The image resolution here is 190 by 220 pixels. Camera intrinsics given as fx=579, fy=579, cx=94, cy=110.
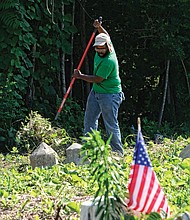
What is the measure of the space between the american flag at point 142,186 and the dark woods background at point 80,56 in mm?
5527

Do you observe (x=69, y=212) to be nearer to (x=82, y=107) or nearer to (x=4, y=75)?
(x=4, y=75)

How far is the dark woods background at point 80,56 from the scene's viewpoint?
360 inches

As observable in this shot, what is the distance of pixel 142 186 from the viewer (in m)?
3.41

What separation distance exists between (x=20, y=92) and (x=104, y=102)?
3.06 m

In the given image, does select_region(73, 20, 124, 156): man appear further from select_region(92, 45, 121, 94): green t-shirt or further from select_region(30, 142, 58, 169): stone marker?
select_region(30, 142, 58, 169): stone marker

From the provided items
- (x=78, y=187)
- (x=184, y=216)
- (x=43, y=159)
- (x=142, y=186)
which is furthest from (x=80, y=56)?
(x=184, y=216)

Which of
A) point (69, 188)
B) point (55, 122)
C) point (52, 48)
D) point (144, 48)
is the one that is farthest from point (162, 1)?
point (69, 188)

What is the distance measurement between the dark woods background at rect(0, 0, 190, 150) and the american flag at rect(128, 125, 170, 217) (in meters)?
5.53

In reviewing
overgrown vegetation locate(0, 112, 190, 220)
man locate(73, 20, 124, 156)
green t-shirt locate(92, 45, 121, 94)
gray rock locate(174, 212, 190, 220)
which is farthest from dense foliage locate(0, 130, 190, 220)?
green t-shirt locate(92, 45, 121, 94)

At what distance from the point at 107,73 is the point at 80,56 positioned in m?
4.74

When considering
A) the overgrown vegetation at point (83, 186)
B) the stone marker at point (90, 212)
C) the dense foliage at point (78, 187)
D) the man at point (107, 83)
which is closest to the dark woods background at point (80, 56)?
the man at point (107, 83)

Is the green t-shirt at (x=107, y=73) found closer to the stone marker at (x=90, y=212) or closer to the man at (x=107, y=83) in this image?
the man at (x=107, y=83)

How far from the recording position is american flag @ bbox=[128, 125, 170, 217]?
3406mm

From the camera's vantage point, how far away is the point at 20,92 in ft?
31.5
